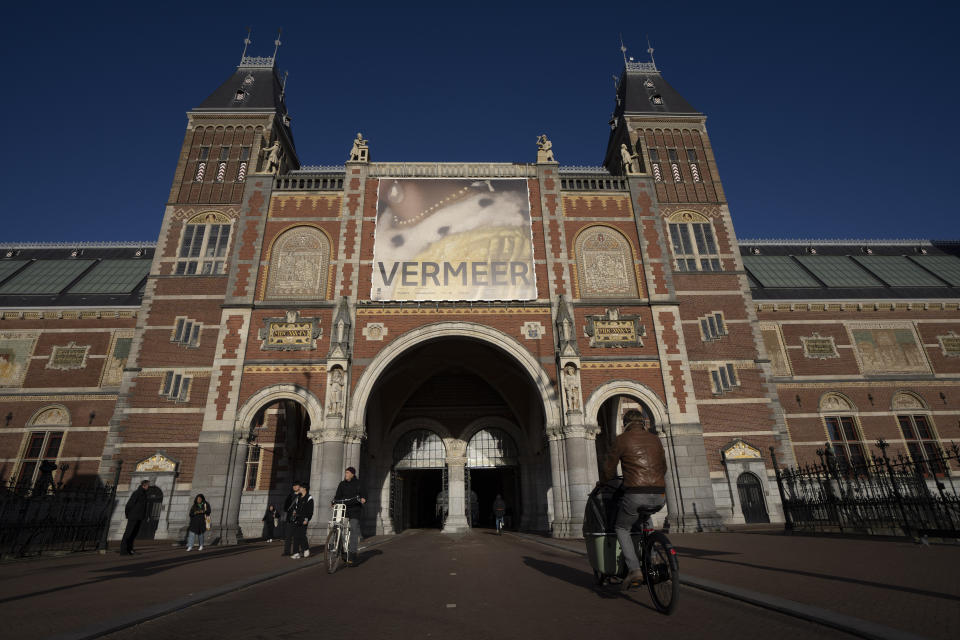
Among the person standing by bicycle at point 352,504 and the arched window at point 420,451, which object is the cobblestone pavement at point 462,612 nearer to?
the person standing by bicycle at point 352,504

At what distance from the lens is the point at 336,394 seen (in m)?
17.6

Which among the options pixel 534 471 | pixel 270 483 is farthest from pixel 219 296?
pixel 534 471

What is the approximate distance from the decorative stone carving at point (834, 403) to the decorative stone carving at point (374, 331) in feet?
73.2

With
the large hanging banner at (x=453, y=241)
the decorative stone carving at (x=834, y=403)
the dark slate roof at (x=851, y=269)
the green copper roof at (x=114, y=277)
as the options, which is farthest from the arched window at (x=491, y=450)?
the green copper roof at (x=114, y=277)

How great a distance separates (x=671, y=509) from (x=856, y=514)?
20.1ft

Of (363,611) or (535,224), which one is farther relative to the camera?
(535,224)

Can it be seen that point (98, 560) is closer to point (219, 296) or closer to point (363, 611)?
point (363, 611)

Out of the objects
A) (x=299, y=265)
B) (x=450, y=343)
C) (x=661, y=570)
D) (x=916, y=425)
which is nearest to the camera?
(x=661, y=570)

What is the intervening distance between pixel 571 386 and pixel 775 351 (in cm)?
1490

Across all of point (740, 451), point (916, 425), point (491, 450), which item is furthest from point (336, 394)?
point (916, 425)

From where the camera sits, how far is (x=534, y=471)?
2377cm

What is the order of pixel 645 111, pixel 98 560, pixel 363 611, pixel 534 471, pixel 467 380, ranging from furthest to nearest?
pixel 645 111, pixel 467 380, pixel 534 471, pixel 98 560, pixel 363 611

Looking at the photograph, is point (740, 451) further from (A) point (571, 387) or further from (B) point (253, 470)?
(B) point (253, 470)

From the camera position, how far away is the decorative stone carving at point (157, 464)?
19094 millimetres
